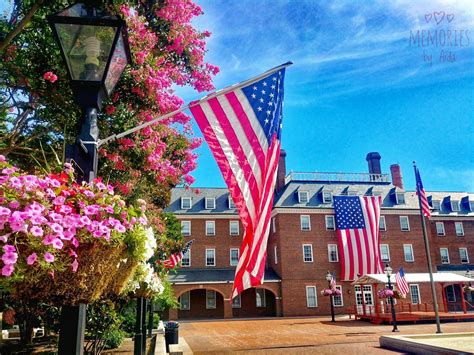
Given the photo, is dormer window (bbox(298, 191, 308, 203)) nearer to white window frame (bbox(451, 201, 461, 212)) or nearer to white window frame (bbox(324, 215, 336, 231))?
white window frame (bbox(324, 215, 336, 231))

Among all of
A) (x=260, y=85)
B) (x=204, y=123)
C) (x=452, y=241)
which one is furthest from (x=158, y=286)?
(x=452, y=241)

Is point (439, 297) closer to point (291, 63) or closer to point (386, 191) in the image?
point (386, 191)

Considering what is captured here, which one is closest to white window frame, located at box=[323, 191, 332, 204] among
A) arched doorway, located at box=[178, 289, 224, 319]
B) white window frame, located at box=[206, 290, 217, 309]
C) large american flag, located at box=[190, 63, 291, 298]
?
arched doorway, located at box=[178, 289, 224, 319]

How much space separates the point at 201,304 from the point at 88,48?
36382 millimetres

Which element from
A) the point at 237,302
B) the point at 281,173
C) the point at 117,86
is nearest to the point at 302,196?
the point at 281,173

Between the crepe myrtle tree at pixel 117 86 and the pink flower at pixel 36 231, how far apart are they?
15.0 feet

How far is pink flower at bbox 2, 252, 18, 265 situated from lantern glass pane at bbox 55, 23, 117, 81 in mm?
1827

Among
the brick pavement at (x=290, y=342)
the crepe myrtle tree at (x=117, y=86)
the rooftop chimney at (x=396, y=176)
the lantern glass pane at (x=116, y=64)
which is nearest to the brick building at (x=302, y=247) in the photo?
the rooftop chimney at (x=396, y=176)

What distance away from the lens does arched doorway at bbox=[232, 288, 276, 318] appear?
37000 mm

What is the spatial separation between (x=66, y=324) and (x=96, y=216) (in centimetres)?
69

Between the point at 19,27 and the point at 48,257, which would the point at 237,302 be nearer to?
the point at 19,27

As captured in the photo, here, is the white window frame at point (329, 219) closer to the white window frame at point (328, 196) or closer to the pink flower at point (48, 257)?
the white window frame at point (328, 196)

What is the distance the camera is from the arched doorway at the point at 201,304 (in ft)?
121

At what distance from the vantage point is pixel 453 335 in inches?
617
